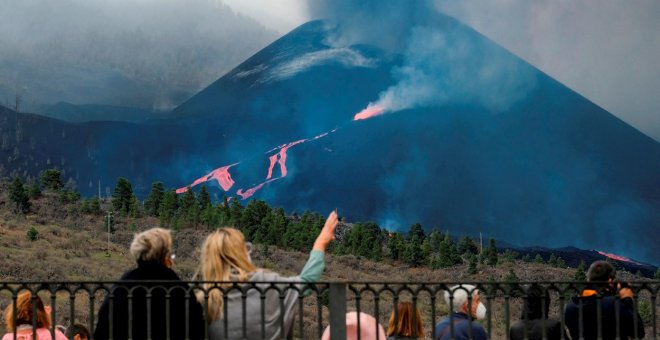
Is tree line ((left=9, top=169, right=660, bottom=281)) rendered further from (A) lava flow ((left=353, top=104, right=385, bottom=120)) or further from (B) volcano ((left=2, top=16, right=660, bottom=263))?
(A) lava flow ((left=353, top=104, right=385, bottom=120))

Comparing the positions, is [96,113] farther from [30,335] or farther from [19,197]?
[30,335]

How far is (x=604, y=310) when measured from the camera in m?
7.82

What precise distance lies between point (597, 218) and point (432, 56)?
31.9 m

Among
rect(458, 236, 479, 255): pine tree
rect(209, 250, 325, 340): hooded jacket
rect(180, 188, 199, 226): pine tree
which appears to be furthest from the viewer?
rect(458, 236, 479, 255): pine tree

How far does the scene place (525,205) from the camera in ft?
397

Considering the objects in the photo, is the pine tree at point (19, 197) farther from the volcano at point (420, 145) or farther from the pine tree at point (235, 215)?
the volcano at point (420, 145)

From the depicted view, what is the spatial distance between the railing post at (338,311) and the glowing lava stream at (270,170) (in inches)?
3661

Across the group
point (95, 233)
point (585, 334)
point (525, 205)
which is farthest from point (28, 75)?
point (585, 334)

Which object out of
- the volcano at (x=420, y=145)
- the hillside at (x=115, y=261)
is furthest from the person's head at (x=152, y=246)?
the volcano at (x=420, y=145)

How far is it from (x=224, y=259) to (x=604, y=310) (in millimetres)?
2967

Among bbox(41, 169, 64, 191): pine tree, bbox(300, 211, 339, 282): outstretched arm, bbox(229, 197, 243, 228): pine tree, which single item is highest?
bbox(41, 169, 64, 191): pine tree

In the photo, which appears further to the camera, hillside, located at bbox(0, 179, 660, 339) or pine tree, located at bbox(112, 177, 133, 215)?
pine tree, located at bbox(112, 177, 133, 215)

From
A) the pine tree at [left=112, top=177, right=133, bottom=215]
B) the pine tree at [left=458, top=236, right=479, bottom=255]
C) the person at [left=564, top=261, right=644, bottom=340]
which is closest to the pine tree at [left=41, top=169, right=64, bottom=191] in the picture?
the pine tree at [left=112, top=177, right=133, bottom=215]

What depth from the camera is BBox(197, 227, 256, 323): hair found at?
257 inches
